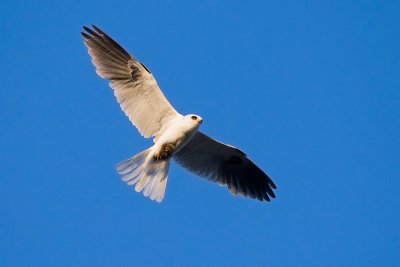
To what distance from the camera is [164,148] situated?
10570mm

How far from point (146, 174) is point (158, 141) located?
0.56m

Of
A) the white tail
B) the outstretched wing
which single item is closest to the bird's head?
the outstretched wing

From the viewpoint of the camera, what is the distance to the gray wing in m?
11.8

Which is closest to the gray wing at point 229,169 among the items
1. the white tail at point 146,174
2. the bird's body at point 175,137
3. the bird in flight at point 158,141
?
the bird in flight at point 158,141

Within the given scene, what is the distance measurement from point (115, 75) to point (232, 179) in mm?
2788

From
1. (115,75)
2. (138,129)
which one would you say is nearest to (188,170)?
(138,129)

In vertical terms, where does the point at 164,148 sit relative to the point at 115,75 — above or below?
below

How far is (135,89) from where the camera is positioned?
36.4ft

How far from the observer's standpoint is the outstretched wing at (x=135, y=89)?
36.2ft

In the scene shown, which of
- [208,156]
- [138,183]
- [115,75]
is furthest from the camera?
[208,156]

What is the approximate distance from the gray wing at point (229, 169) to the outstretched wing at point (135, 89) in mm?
914

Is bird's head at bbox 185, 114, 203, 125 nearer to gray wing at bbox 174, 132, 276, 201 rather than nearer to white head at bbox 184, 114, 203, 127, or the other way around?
white head at bbox 184, 114, 203, 127

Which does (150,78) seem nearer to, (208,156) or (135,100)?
(135,100)

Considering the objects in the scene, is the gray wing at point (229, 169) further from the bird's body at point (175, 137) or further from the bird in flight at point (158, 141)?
the bird's body at point (175, 137)
